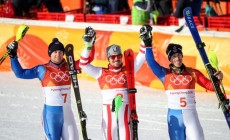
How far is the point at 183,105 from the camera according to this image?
1186 cm

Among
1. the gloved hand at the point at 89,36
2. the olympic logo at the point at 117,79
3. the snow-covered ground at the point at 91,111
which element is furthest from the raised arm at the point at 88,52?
the snow-covered ground at the point at 91,111

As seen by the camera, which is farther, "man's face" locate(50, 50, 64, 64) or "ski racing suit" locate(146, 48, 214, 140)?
"man's face" locate(50, 50, 64, 64)

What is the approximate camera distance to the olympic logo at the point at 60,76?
39.7 feet

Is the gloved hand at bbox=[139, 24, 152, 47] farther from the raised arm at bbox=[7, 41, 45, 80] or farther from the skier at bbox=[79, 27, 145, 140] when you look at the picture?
the raised arm at bbox=[7, 41, 45, 80]

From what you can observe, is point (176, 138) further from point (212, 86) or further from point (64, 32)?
point (64, 32)

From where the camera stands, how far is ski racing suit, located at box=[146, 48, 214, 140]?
11.8 metres

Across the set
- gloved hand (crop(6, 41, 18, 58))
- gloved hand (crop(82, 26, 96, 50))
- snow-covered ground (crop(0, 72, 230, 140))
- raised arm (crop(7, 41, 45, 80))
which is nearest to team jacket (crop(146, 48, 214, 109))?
gloved hand (crop(82, 26, 96, 50))

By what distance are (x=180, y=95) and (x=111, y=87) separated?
90 cm

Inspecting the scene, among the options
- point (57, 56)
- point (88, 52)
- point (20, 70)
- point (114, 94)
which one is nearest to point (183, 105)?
point (114, 94)

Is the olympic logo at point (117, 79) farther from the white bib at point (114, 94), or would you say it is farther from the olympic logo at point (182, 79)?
the olympic logo at point (182, 79)

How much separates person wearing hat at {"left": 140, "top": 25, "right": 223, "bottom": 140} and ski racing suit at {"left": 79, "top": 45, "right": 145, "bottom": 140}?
1.68ft

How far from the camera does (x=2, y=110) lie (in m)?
16.0

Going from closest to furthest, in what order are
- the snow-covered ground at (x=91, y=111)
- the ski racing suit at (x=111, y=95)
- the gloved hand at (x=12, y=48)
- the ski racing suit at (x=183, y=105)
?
the ski racing suit at (x=183, y=105) → the ski racing suit at (x=111, y=95) → the gloved hand at (x=12, y=48) → the snow-covered ground at (x=91, y=111)

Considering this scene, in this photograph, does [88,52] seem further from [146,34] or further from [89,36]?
[146,34]
